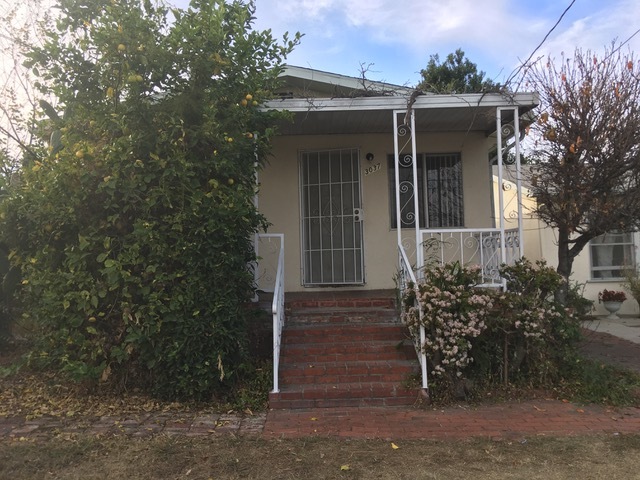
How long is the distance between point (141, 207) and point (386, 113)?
3517mm

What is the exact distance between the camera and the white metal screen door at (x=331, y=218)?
7559mm

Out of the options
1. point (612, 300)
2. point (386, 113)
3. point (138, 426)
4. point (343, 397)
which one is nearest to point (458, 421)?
point (343, 397)

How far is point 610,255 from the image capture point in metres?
11.2

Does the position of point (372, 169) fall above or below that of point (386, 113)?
below

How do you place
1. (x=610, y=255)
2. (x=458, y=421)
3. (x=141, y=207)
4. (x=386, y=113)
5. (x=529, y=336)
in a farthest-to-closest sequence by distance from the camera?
1. (x=610, y=255)
2. (x=386, y=113)
3. (x=529, y=336)
4. (x=141, y=207)
5. (x=458, y=421)

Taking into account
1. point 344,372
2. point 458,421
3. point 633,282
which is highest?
point 633,282

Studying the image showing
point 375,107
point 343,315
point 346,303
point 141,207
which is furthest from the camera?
point 346,303

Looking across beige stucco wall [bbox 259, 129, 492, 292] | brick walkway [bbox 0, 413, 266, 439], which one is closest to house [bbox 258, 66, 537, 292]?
beige stucco wall [bbox 259, 129, 492, 292]

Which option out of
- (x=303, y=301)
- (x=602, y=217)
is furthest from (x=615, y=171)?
(x=303, y=301)

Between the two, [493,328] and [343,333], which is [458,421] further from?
[343,333]

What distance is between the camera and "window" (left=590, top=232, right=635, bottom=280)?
36.6 feet

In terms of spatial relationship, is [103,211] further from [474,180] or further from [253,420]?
[474,180]

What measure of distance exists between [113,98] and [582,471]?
5.27 m

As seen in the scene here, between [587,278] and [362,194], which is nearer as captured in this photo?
[362,194]
